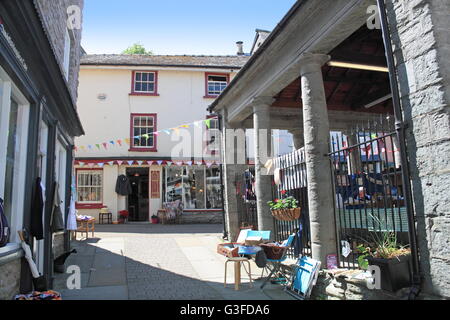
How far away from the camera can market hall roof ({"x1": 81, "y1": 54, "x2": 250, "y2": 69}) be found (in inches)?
686

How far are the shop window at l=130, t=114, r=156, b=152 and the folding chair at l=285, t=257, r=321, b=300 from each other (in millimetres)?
12767

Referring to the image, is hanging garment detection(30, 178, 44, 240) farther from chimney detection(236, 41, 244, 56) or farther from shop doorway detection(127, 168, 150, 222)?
chimney detection(236, 41, 244, 56)

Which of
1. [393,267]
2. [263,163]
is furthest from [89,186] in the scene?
[393,267]

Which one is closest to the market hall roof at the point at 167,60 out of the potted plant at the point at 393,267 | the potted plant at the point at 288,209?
the potted plant at the point at 288,209

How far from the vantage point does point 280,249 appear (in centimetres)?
568

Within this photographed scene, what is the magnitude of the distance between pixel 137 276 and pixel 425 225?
5.03 m

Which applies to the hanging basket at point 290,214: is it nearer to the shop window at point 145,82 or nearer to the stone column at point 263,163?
the stone column at point 263,163

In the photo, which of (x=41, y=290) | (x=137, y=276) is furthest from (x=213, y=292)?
(x=41, y=290)

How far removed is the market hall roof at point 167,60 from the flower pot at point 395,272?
15.1 m

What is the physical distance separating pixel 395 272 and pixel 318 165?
2043 millimetres

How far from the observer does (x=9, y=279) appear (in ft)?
12.8

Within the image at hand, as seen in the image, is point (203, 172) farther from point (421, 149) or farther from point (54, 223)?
point (421, 149)

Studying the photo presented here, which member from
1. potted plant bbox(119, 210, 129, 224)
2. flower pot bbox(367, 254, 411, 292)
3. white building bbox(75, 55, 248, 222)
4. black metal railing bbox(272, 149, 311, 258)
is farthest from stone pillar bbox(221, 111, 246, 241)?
potted plant bbox(119, 210, 129, 224)

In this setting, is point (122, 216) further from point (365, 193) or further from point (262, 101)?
point (365, 193)
